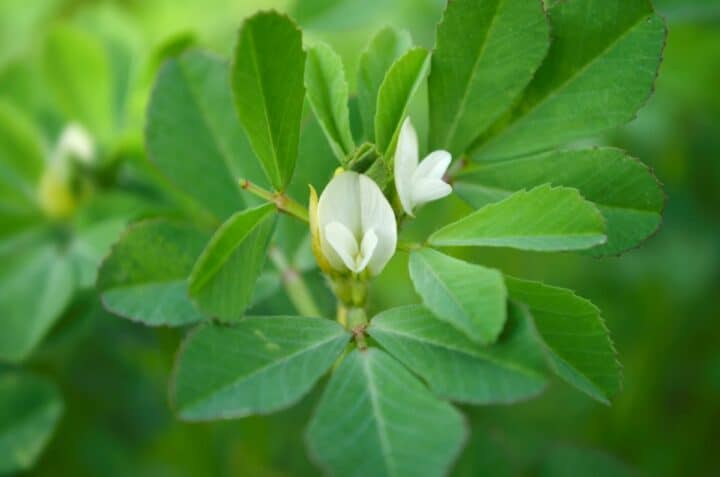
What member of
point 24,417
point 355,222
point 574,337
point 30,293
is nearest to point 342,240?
point 355,222

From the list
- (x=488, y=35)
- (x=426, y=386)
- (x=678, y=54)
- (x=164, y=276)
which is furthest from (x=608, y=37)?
(x=678, y=54)

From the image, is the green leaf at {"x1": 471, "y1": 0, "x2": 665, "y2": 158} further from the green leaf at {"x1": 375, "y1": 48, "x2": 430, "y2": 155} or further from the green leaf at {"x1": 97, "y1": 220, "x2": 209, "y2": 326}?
the green leaf at {"x1": 97, "y1": 220, "x2": 209, "y2": 326}

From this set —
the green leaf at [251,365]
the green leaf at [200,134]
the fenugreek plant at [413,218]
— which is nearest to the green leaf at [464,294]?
the fenugreek plant at [413,218]

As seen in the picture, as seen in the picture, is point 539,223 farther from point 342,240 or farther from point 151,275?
point 151,275

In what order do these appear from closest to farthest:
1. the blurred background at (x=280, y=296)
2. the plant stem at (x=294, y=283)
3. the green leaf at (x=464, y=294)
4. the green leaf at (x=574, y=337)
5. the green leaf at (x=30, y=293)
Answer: the green leaf at (x=464, y=294), the green leaf at (x=574, y=337), the plant stem at (x=294, y=283), the green leaf at (x=30, y=293), the blurred background at (x=280, y=296)

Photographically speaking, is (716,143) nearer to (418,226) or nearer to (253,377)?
(418,226)

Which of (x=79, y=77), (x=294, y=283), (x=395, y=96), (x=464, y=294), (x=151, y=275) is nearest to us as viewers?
(x=464, y=294)

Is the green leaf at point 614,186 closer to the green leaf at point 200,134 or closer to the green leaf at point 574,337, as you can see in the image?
the green leaf at point 574,337
